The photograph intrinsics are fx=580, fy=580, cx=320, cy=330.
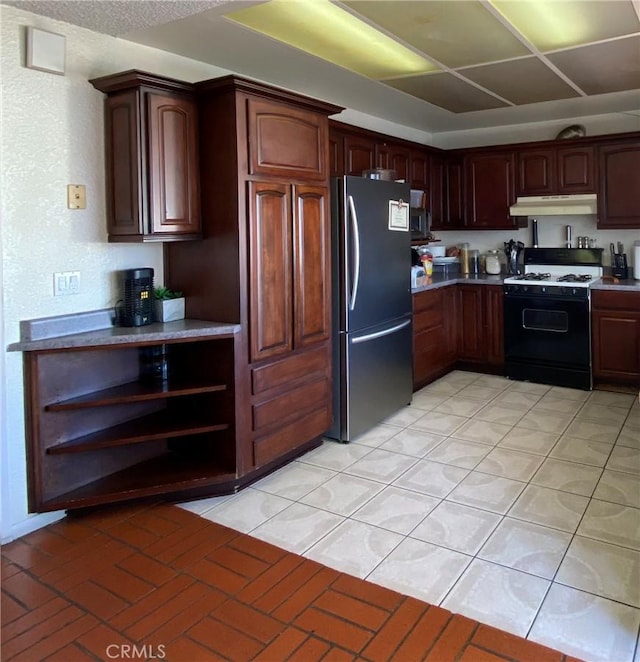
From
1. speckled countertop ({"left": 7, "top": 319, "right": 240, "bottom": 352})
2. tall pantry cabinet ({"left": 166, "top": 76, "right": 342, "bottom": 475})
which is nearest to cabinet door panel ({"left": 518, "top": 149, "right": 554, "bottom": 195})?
tall pantry cabinet ({"left": 166, "top": 76, "right": 342, "bottom": 475})

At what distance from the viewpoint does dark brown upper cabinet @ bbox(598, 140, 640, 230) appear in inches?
190

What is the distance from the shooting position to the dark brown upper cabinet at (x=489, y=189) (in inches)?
214

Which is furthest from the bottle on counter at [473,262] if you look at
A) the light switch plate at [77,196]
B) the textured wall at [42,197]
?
the light switch plate at [77,196]

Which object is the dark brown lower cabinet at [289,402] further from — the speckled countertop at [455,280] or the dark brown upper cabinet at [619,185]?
the dark brown upper cabinet at [619,185]

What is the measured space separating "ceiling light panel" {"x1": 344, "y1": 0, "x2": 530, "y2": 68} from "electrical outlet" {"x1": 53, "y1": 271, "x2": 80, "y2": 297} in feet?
6.01

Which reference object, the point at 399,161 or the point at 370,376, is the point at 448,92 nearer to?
the point at 399,161

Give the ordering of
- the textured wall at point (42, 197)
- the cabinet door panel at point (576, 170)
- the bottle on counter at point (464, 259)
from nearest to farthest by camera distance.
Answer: the textured wall at point (42, 197)
the cabinet door panel at point (576, 170)
the bottle on counter at point (464, 259)

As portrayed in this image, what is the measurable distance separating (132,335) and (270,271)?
0.78 meters

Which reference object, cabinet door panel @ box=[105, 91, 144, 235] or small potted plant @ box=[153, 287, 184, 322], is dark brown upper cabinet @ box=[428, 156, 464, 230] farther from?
cabinet door panel @ box=[105, 91, 144, 235]

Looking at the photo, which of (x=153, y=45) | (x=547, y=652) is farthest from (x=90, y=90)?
(x=547, y=652)

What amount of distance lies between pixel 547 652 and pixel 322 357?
201cm

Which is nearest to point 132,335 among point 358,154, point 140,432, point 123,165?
point 140,432

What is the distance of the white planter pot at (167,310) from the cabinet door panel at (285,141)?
2.60 ft

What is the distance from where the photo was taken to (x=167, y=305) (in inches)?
118
